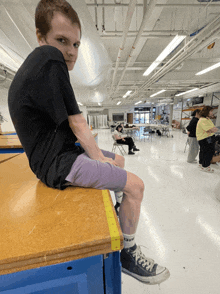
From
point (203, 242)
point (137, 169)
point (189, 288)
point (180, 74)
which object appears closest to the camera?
point (189, 288)

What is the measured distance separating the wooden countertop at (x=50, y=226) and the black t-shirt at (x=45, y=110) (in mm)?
114

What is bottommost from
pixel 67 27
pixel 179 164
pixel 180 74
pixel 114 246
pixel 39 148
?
pixel 179 164

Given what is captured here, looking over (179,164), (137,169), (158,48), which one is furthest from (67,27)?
(158,48)

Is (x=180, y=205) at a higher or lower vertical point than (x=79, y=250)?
lower

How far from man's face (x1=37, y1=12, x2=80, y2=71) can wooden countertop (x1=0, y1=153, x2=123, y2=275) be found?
0.82m

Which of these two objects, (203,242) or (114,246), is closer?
(114,246)

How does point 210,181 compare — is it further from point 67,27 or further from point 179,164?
point 67,27

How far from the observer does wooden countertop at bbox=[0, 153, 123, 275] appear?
40cm

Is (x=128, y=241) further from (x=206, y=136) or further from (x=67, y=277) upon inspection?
(x=206, y=136)

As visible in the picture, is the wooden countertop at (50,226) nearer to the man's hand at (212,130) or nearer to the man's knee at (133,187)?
the man's knee at (133,187)

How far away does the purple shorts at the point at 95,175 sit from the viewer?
26.3 inches

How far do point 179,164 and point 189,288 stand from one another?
2.89 m

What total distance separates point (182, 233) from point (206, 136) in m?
2.34

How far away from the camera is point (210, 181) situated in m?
2.54
